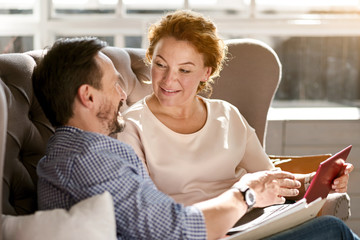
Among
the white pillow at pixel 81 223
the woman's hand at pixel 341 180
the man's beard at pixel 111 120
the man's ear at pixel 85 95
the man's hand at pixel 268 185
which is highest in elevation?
the man's ear at pixel 85 95

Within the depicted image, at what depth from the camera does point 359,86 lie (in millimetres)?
3783

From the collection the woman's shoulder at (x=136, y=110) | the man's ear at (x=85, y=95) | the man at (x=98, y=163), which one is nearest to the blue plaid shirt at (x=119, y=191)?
the man at (x=98, y=163)

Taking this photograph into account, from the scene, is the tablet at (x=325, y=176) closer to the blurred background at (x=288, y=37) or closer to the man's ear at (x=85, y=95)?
the man's ear at (x=85, y=95)

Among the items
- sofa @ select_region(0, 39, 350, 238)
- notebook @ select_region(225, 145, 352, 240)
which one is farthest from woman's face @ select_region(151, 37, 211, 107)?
notebook @ select_region(225, 145, 352, 240)

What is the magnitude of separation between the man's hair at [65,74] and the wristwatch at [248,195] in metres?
0.52

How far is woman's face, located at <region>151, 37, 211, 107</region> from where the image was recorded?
1896 millimetres

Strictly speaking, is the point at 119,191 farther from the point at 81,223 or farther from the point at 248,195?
the point at 248,195

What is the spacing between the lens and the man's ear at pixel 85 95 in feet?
4.84

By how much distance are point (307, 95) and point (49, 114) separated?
2.59 meters

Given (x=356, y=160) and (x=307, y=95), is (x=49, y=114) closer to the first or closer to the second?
(x=356, y=160)

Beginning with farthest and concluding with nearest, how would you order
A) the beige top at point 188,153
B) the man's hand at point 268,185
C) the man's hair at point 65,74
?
1. the beige top at point 188,153
2. the man's hand at point 268,185
3. the man's hair at point 65,74

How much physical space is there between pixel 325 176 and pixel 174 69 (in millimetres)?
639

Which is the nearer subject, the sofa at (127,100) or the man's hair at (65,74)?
the man's hair at (65,74)

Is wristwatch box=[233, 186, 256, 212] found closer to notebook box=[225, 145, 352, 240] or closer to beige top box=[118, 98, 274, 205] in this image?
notebook box=[225, 145, 352, 240]
